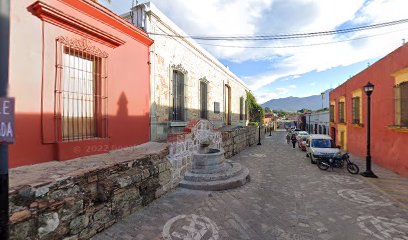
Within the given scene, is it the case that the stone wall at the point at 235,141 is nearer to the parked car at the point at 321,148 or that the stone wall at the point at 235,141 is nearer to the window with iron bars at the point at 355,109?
the parked car at the point at 321,148

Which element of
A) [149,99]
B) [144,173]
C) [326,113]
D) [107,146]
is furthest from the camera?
[326,113]

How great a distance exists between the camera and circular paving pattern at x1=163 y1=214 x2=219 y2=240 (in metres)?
3.98

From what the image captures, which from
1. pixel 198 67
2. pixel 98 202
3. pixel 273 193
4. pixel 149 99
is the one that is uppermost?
pixel 198 67

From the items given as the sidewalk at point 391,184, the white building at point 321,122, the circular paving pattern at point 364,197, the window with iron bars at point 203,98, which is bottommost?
the circular paving pattern at point 364,197

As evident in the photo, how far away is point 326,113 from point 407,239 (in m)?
21.0

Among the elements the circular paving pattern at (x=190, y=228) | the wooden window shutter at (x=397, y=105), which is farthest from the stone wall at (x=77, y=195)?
the wooden window shutter at (x=397, y=105)

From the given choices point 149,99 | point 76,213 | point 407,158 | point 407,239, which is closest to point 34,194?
Answer: point 76,213

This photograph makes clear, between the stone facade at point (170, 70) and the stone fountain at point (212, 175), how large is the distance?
A: 1.82 m

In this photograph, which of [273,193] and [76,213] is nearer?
[76,213]

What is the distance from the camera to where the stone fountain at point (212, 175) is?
6582 mm

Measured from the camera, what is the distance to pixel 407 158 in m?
7.96

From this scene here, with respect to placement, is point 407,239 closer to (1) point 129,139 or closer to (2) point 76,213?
(2) point 76,213

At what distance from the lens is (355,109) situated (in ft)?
44.3

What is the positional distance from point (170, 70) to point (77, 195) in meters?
6.09
